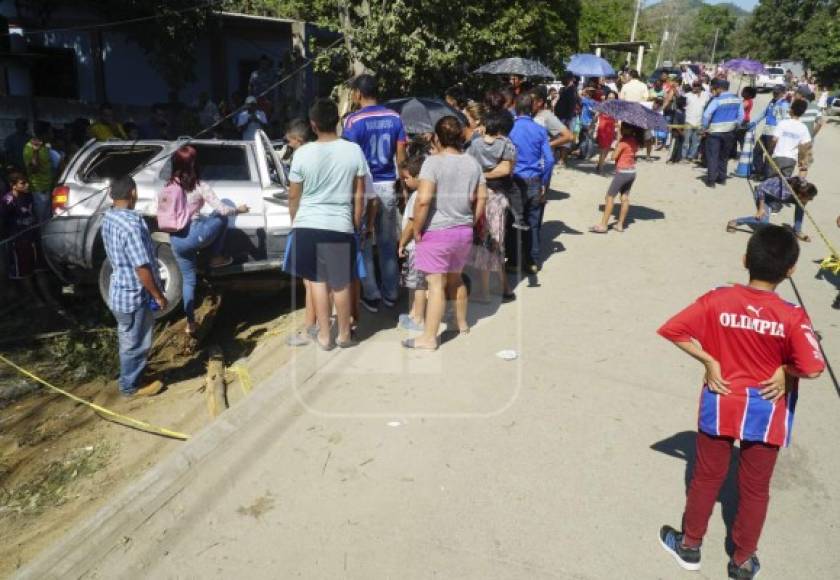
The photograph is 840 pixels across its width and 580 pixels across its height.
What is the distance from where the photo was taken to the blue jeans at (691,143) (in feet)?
47.3

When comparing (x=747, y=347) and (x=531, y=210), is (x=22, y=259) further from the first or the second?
(x=747, y=347)

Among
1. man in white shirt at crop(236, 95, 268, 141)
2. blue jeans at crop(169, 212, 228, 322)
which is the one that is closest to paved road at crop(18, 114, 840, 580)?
blue jeans at crop(169, 212, 228, 322)

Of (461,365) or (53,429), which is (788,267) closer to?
(461,365)

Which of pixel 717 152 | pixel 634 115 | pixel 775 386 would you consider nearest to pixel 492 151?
pixel 634 115

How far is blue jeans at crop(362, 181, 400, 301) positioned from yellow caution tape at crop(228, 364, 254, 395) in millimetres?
1223

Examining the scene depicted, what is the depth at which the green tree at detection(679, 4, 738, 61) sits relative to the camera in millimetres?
110875

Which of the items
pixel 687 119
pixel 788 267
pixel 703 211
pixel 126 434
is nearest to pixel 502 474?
pixel 788 267

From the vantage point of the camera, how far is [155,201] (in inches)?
264

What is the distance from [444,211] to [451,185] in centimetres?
20

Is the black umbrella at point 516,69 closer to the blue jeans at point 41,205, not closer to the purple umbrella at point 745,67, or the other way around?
the blue jeans at point 41,205

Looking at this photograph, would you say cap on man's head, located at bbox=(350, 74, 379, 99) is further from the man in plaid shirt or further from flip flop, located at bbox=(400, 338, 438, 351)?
flip flop, located at bbox=(400, 338, 438, 351)

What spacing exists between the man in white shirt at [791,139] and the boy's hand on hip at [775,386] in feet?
24.6

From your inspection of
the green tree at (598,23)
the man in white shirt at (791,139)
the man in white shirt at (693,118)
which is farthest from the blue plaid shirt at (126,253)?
the green tree at (598,23)

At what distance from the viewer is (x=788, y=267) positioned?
9.73 ft
